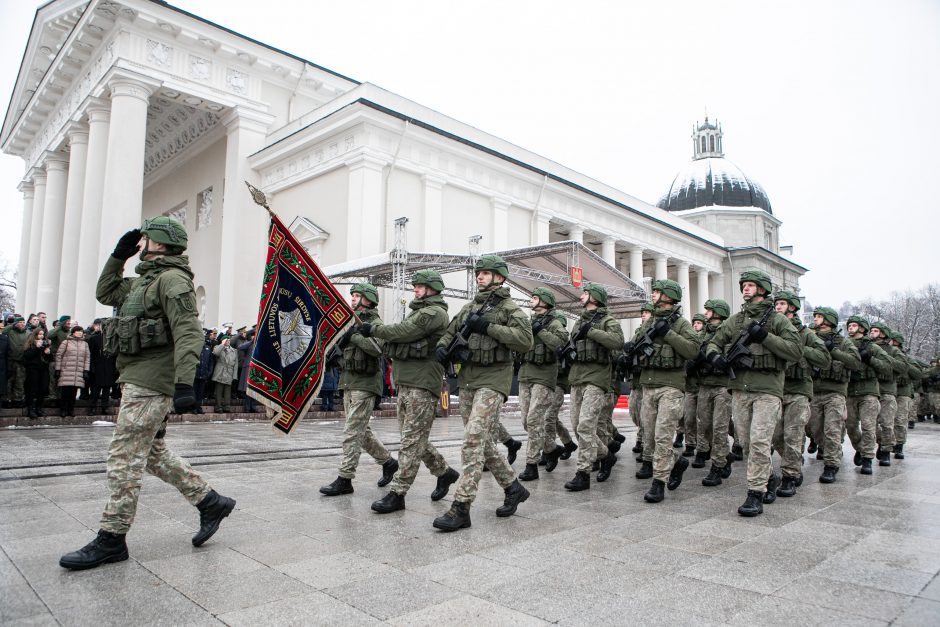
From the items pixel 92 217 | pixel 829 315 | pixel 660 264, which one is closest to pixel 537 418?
pixel 829 315

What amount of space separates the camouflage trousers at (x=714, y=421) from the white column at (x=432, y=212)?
50.9ft

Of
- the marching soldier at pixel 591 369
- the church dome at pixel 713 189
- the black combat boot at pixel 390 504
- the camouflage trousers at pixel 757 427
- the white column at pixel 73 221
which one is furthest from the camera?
the church dome at pixel 713 189

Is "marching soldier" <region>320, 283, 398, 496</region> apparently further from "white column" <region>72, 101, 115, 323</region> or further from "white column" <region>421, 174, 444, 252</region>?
"white column" <region>72, 101, 115, 323</region>

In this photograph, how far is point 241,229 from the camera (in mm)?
23609

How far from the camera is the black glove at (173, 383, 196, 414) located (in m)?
3.66

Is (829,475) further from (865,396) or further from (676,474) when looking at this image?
(676,474)

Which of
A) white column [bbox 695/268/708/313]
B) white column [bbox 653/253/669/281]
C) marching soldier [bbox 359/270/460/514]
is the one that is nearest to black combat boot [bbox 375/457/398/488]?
marching soldier [bbox 359/270/460/514]

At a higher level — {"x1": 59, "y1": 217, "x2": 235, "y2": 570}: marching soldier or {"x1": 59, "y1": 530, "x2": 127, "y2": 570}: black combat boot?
{"x1": 59, "y1": 217, "x2": 235, "y2": 570}: marching soldier

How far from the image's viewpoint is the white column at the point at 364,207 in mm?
20562

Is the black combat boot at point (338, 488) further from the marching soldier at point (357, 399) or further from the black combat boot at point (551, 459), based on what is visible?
the black combat boot at point (551, 459)

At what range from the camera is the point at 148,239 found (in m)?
4.39

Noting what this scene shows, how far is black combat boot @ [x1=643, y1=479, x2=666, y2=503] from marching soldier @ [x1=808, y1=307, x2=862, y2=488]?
270 cm

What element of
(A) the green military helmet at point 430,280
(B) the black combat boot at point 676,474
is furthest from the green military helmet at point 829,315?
(A) the green military helmet at point 430,280

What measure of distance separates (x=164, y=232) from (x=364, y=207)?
16.6m
